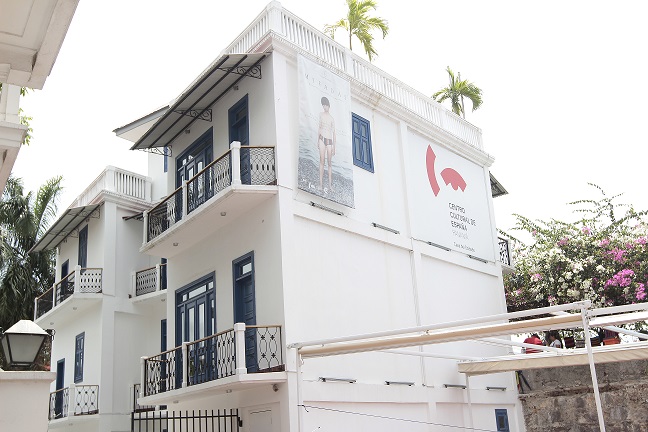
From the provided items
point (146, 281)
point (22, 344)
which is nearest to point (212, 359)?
point (22, 344)

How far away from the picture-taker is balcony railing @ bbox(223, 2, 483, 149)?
50.0 ft

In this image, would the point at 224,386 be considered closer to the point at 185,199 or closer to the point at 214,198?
the point at 214,198

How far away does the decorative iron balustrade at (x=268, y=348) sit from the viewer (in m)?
13.1

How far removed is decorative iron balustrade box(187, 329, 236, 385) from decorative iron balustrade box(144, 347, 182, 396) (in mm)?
360

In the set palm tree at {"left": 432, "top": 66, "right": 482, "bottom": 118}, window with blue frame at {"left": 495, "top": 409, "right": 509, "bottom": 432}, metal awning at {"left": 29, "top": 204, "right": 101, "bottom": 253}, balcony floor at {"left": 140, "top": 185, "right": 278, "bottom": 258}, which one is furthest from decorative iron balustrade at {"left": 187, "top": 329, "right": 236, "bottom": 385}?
palm tree at {"left": 432, "top": 66, "right": 482, "bottom": 118}

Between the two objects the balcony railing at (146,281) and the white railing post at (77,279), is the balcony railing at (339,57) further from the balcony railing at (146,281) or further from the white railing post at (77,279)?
the white railing post at (77,279)

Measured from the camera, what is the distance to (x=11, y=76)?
6.50m

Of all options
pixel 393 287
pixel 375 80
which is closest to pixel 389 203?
pixel 393 287

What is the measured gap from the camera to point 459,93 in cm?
2806

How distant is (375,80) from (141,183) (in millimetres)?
9940

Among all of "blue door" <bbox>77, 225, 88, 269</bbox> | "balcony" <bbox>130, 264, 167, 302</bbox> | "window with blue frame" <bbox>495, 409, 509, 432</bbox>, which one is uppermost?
"blue door" <bbox>77, 225, 88, 269</bbox>

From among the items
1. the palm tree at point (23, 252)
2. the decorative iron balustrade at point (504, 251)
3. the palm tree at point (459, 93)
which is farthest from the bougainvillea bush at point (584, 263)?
the palm tree at point (23, 252)

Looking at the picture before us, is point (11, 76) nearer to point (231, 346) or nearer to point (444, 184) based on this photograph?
point (231, 346)

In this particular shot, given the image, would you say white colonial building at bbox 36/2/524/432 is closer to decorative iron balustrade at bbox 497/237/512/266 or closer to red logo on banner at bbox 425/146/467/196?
red logo on banner at bbox 425/146/467/196
